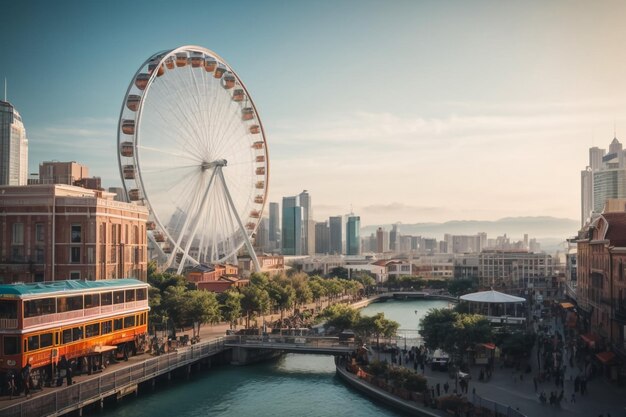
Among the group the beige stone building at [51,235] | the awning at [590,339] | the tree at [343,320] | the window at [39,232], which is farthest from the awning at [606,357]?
the window at [39,232]

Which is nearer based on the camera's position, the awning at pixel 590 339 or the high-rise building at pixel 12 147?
the awning at pixel 590 339

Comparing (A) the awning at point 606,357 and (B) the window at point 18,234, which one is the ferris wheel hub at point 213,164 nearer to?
(B) the window at point 18,234

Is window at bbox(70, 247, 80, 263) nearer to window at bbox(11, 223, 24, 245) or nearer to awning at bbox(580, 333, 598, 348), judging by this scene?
window at bbox(11, 223, 24, 245)

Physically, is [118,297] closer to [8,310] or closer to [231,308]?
[8,310]

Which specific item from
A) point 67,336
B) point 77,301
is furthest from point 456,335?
point 67,336

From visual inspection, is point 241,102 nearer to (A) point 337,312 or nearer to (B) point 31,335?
(A) point 337,312
